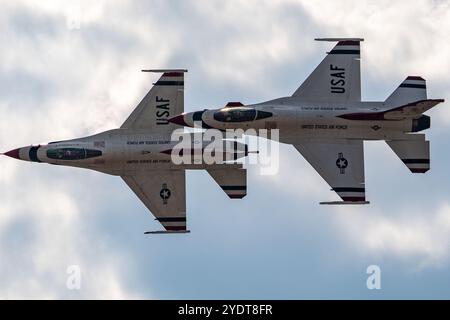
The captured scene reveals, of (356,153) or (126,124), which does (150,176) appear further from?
(356,153)

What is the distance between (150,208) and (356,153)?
11115mm

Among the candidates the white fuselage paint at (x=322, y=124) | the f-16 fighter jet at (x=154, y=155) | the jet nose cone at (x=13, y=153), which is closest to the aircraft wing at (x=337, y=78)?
the white fuselage paint at (x=322, y=124)

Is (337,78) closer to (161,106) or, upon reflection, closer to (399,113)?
(399,113)

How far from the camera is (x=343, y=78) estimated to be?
65938 millimetres

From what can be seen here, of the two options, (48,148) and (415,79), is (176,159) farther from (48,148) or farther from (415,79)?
(415,79)

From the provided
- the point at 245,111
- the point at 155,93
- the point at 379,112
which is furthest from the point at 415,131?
the point at 155,93

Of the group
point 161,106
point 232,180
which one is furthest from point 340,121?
point 161,106

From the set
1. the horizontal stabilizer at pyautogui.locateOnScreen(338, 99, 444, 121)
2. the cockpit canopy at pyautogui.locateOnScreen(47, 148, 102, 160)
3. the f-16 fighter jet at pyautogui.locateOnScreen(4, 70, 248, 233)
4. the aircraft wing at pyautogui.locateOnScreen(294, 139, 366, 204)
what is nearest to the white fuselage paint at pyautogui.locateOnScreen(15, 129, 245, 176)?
the f-16 fighter jet at pyautogui.locateOnScreen(4, 70, 248, 233)

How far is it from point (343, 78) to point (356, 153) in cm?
403

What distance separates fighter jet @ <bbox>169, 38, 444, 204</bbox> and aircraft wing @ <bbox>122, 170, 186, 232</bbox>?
117 inches

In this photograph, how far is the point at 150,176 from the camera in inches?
2579

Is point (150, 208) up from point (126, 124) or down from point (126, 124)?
down

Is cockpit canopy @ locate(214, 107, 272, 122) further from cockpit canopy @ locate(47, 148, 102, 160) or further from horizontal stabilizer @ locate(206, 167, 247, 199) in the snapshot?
cockpit canopy @ locate(47, 148, 102, 160)

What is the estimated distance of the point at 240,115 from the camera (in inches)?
2549
